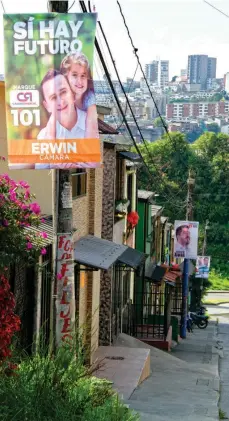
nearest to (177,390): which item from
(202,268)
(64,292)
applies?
(64,292)

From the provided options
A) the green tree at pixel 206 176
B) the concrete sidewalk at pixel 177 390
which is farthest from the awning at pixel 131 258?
the green tree at pixel 206 176

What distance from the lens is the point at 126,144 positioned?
2773 centimetres

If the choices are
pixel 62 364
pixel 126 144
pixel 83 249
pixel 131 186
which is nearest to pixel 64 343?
pixel 62 364

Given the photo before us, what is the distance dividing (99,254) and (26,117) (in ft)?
26.0

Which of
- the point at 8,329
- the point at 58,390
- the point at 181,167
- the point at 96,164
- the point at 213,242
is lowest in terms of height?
the point at 213,242

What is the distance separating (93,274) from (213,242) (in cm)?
6100

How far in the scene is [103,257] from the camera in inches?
723

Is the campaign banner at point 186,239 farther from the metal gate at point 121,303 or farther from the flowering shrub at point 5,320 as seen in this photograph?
the flowering shrub at point 5,320

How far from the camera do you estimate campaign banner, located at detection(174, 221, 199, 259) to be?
35.0 metres

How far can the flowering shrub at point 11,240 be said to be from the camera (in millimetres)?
10336

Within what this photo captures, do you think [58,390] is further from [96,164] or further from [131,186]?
[131,186]

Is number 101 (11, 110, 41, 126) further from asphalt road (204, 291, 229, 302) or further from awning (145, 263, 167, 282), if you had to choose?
asphalt road (204, 291, 229, 302)

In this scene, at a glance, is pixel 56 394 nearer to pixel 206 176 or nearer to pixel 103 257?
pixel 103 257

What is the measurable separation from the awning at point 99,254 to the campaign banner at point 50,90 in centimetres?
594
